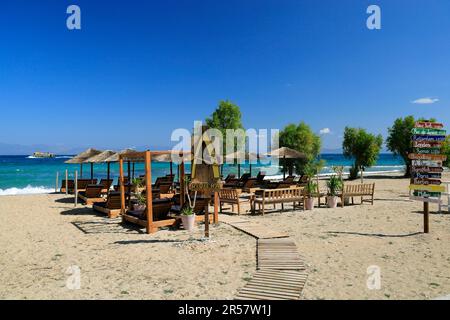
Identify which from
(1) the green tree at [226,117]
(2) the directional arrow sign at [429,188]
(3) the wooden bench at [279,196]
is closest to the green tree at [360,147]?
(1) the green tree at [226,117]

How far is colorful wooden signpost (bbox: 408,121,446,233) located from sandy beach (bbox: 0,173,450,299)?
969 mm

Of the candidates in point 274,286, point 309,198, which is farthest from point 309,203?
point 274,286

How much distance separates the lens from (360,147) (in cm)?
3108

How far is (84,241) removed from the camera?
8.32 metres

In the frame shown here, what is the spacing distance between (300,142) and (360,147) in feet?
22.3

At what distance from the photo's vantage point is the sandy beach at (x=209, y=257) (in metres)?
5.05

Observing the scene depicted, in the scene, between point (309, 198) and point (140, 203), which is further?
point (309, 198)

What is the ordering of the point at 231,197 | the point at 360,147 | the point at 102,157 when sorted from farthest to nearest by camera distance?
the point at 360,147, the point at 102,157, the point at 231,197

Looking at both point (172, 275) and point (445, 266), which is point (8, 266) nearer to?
point (172, 275)

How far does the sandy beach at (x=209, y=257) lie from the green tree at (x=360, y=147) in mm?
20593

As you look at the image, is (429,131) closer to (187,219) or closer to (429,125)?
(429,125)
